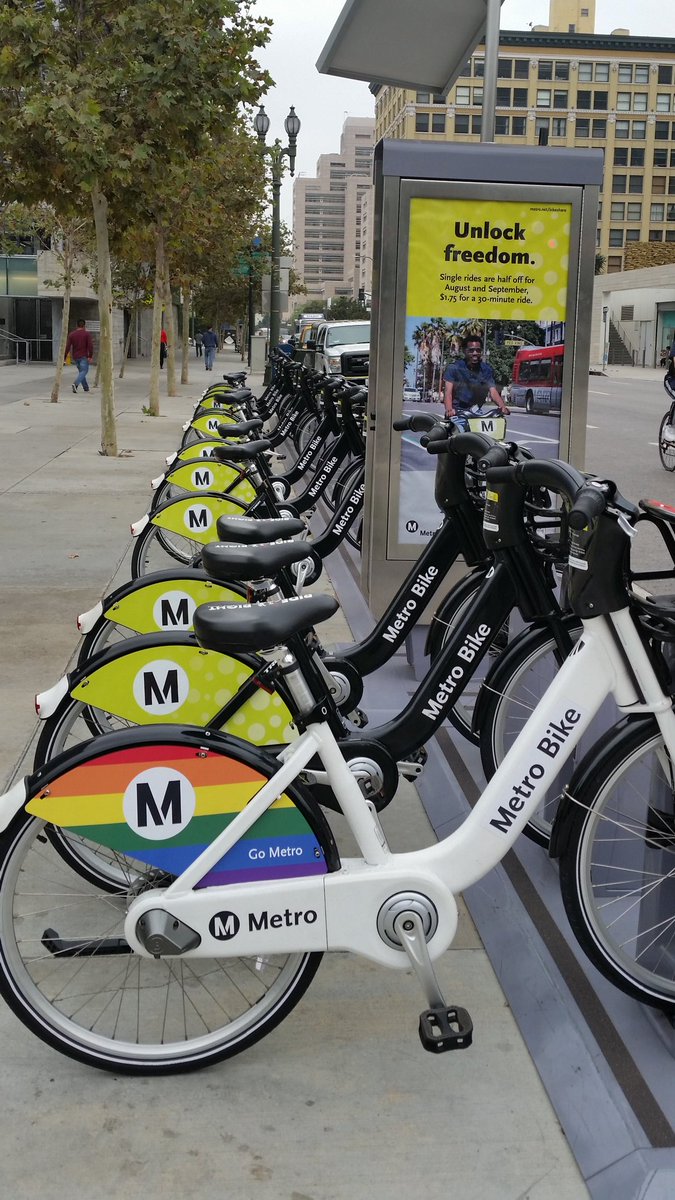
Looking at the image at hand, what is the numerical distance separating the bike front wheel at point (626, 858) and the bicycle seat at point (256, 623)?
0.70 meters

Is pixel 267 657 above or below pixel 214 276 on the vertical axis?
below

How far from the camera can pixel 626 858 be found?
307cm

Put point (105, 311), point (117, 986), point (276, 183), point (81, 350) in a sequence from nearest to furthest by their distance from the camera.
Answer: point (117, 986)
point (105, 311)
point (81, 350)
point (276, 183)

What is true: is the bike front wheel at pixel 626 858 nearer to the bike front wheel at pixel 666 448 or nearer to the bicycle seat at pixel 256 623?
the bicycle seat at pixel 256 623

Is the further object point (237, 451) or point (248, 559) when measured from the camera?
point (237, 451)

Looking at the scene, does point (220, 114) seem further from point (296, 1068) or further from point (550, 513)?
point (296, 1068)

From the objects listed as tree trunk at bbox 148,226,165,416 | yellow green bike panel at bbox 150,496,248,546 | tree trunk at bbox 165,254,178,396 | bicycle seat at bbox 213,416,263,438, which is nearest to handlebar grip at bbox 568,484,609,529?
yellow green bike panel at bbox 150,496,248,546

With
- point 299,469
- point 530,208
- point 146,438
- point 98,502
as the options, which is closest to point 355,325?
point 146,438

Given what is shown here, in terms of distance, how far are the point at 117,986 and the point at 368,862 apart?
802mm

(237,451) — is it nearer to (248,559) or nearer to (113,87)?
(248,559)

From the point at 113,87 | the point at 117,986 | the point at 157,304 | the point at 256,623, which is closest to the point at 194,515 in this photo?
the point at 117,986

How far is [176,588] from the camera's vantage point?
3982mm

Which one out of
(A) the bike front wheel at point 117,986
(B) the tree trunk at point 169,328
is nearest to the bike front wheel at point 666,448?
(B) the tree trunk at point 169,328

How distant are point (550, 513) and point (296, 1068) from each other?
156 cm
